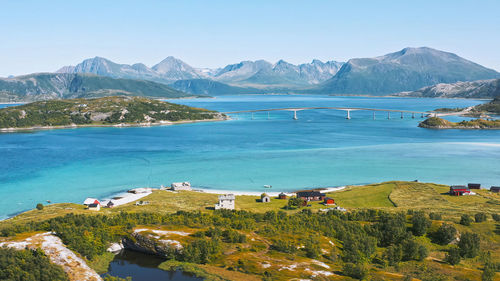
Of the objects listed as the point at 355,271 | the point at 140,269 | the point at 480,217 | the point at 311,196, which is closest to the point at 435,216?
the point at 480,217

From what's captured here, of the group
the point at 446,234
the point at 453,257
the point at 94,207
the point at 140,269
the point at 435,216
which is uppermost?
the point at 435,216

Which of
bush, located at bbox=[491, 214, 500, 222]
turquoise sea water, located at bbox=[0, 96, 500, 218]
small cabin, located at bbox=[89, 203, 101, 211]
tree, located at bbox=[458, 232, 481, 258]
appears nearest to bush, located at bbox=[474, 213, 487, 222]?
bush, located at bbox=[491, 214, 500, 222]

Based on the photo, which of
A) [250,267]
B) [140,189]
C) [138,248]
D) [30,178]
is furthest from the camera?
[30,178]

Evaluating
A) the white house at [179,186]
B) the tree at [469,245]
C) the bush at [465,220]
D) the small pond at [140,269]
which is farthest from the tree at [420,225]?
the white house at [179,186]

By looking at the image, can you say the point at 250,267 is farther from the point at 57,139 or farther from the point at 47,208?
the point at 57,139

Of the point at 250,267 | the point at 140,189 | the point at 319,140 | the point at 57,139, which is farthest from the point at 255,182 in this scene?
the point at 57,139

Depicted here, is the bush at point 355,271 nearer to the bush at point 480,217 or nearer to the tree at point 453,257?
the tree at point 453,257

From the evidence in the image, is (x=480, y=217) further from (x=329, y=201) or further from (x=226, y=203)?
(x=226, y=203)
